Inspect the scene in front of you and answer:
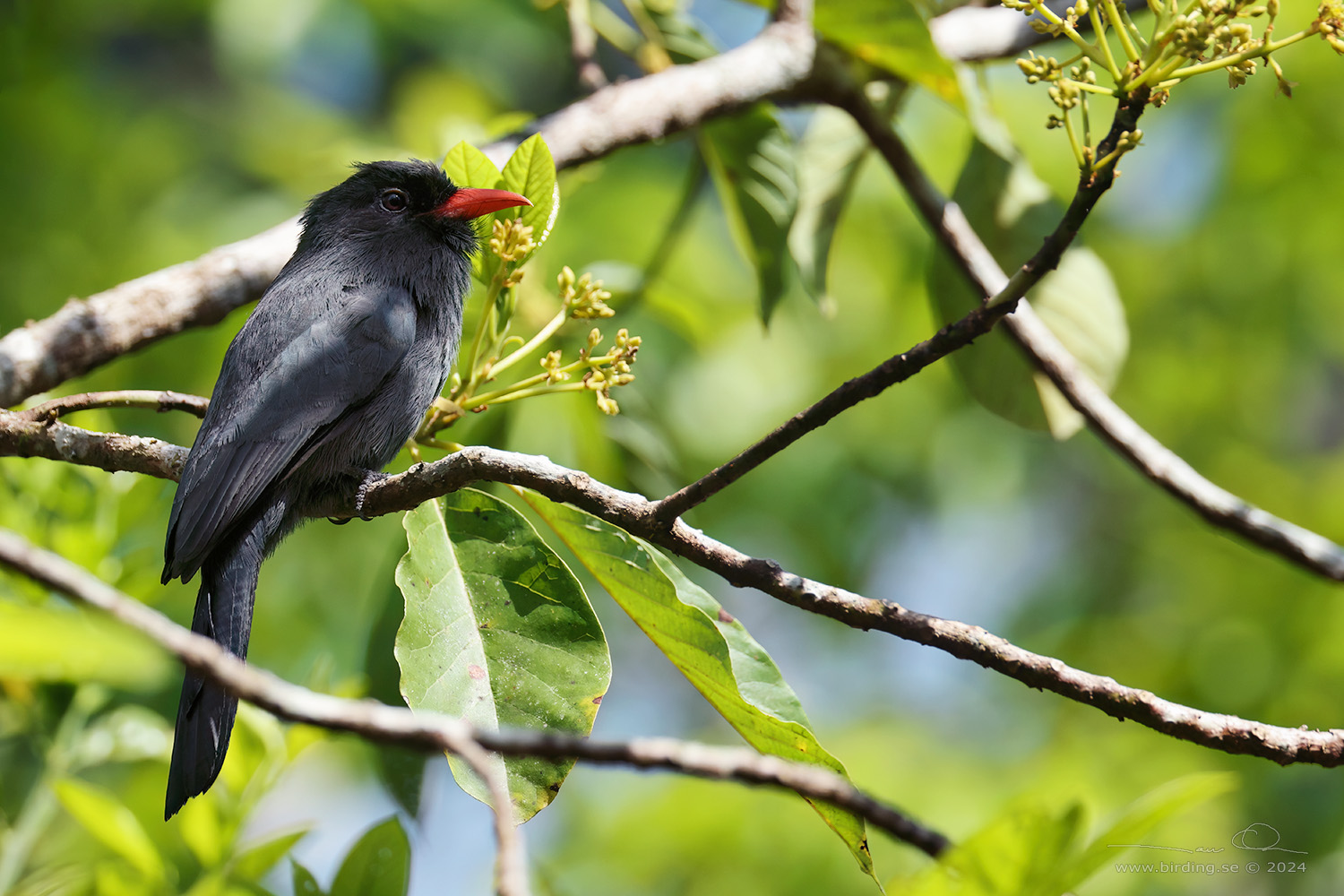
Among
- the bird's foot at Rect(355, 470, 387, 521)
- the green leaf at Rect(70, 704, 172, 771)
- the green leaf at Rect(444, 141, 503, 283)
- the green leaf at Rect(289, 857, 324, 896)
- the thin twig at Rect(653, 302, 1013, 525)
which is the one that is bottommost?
the green leaf at Rect(289, 857, 324, 896)

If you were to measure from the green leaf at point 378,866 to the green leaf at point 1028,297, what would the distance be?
2286 millimetres

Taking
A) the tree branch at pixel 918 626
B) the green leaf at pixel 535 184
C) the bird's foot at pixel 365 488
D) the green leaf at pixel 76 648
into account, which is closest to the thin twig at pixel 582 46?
the green leaf at pixel 535 184

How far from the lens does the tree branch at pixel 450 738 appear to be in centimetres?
93

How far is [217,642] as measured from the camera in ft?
8.21

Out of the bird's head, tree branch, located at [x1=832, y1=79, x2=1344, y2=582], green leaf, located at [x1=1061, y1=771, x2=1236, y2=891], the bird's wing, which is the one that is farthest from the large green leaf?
the bird's head

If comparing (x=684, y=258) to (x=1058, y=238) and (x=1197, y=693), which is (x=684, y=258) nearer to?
(x=1197, y=693)

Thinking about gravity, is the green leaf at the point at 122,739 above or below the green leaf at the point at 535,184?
below

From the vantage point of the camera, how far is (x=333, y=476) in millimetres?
2867

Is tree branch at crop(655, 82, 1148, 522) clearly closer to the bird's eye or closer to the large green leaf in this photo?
the large green leaf

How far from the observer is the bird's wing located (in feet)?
8.01

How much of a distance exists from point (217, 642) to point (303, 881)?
2.01 feet

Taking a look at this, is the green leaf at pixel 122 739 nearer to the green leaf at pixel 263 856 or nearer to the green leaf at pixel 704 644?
the green leaf at pixel 263 856

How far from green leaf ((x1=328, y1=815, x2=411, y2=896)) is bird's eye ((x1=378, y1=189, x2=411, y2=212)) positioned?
216 centimetres

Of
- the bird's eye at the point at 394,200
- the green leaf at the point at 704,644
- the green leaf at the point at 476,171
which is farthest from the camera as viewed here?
the bird's eye at the point at 394,200
